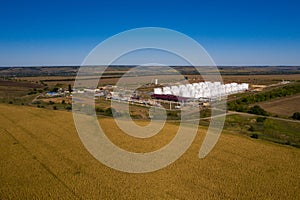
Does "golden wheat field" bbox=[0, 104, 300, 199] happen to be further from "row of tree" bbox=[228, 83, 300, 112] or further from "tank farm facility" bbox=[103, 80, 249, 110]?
"tank farm facility" bbox=[103, 80, 249, 110]

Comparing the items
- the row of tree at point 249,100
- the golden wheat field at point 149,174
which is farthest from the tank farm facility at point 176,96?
the golden wheat field at point 149,174

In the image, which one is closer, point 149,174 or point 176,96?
point 149,174

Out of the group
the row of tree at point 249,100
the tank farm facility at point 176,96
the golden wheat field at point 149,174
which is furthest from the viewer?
the tank farm facility at point 176,96

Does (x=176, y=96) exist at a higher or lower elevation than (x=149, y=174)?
higher

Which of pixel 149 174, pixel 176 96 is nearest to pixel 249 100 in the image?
pixel 176 96

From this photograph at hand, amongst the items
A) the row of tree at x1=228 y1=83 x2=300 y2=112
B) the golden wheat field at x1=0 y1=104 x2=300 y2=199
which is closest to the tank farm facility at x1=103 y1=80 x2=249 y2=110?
the row of tree at x1=228 y1=83 x2=300 y2=112

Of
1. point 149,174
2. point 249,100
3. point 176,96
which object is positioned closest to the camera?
point 149,174

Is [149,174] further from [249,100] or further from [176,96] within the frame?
[249,100]

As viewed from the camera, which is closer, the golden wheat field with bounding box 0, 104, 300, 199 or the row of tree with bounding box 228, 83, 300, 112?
the golden wheat field with bounding box 0, 104, 300, 199

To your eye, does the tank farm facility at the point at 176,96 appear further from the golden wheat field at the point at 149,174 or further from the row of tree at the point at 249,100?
the golden wheat field at the point at 149,174
